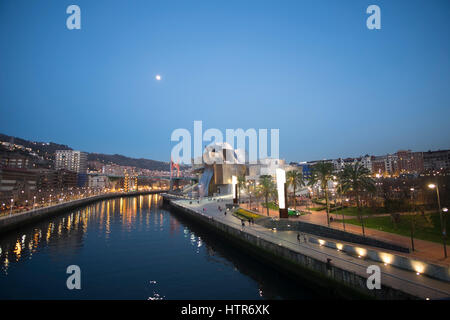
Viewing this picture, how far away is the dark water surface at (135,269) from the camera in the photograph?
14836 mm

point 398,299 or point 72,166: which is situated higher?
point 72,166

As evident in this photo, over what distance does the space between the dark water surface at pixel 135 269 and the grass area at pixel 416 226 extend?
10.4 metres

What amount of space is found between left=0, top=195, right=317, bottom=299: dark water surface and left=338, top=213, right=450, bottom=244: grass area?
10431mm

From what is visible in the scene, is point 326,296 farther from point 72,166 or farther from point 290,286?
point 72,166

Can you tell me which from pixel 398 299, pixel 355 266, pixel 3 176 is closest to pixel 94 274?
pixel 355 266

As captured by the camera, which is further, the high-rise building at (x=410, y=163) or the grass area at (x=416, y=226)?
the high-rise building at (x=410, y=163)

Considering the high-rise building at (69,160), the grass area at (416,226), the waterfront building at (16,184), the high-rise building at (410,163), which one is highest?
the high-rise building at (69,160)

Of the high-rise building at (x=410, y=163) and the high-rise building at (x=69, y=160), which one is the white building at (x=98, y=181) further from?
the high-rise building at (x=410, y=163)

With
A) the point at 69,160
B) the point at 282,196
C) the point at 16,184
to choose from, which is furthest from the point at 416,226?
the point at 69,160

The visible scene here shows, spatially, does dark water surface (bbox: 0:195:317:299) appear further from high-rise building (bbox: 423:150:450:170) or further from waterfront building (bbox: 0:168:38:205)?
high-rise building (bbox: 423:150:450:170)

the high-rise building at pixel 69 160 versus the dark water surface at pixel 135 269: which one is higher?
the high-rise building at pixel 69 160

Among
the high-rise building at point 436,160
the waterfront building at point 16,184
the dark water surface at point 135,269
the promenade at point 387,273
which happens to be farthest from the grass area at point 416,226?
the high-rise building at point 436,160
